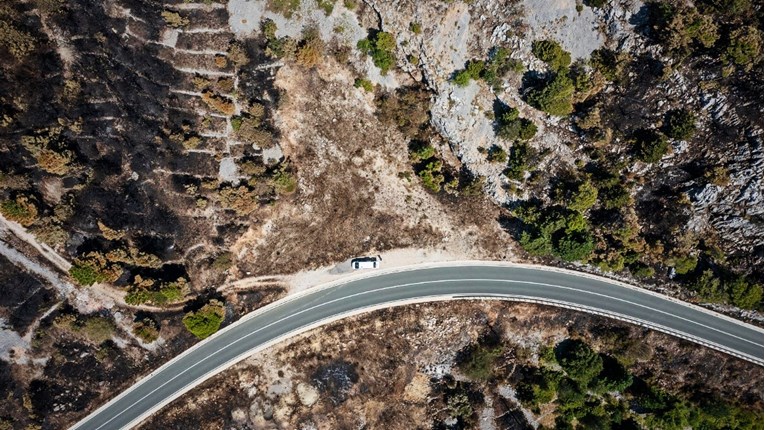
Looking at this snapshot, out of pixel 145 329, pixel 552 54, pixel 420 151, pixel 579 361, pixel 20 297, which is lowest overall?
pixel 579 361

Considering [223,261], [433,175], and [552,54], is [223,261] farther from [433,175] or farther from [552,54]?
[552,54]

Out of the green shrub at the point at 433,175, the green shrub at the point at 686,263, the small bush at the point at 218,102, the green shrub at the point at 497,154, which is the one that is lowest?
the green shrub at the point at 686,263

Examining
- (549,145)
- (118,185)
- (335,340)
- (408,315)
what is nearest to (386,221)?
(408,315)

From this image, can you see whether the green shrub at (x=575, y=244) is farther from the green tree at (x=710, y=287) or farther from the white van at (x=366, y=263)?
the white van at (x=366, y=263)

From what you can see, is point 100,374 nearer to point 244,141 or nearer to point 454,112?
point 244,141

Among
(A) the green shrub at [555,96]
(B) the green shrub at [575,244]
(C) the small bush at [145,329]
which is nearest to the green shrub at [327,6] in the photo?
(A) the green shrub at [555,96]

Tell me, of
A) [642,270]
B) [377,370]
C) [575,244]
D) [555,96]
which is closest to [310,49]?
[555,96]

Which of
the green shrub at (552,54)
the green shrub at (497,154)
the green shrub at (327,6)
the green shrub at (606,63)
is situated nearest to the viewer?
the green shrub at (606,63)

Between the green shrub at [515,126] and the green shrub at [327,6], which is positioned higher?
the green shrub at [327,6]
